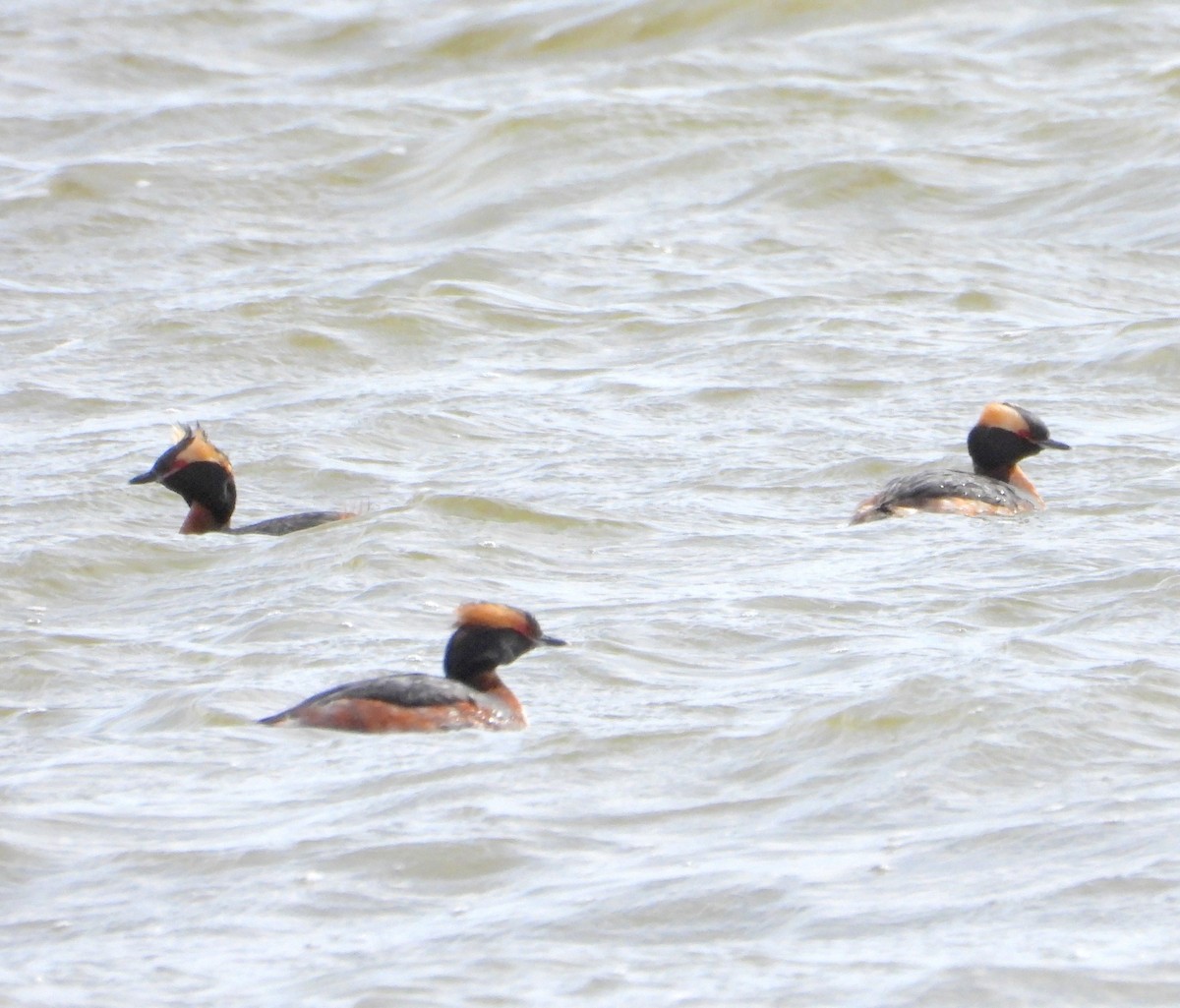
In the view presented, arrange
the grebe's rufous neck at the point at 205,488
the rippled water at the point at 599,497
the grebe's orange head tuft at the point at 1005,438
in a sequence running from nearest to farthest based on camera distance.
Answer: the rippled water at the point at 599,497, the grebe's rufous neck at the point at 205,488, the grebe's orange head tuft at the point at 1005,438

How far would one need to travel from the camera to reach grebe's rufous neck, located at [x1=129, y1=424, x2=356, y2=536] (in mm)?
12891

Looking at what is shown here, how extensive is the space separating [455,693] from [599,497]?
3868mm

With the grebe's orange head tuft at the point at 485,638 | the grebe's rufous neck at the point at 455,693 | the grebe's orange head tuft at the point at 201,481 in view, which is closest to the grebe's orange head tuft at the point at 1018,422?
the grebe's orange head tuft at the point at 201,481

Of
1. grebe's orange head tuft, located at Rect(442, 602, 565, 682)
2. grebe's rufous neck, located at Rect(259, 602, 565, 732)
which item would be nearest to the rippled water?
grebe's rufous neck, located at Rect(259, 602, 565, 732)

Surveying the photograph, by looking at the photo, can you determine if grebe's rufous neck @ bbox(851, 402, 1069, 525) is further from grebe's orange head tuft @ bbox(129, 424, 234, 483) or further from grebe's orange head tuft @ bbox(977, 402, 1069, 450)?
grebe's orange head tuft @ bbox(129, 424, 234, 483)

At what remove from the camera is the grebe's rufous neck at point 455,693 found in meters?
9.09

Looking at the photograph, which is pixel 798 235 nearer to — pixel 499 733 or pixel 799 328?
pixel 799 328

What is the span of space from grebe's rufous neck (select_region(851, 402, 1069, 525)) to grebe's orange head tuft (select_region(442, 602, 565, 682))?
3.11 meters

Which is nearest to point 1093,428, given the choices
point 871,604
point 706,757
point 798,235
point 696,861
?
point 871,604

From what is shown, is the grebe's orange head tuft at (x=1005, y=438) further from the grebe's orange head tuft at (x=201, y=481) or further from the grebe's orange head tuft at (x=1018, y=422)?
the grebe's orange head tuft at (x=201, y=481)

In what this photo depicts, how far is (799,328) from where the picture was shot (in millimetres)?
16531

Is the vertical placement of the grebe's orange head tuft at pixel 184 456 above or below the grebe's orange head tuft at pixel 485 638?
below

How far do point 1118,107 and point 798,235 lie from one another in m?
3.76

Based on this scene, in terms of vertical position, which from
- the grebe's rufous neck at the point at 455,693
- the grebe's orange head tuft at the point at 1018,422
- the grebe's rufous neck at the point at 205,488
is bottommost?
the grebe's rufous neck at the point at 205,488
